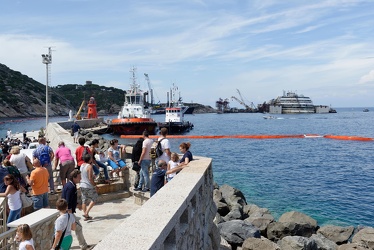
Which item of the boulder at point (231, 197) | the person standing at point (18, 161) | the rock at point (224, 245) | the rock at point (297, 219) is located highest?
the person standing at point (18, 161)

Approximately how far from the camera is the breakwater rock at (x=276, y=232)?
927cm

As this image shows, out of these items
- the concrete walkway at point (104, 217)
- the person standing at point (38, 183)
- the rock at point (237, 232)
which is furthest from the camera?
the rock at point (237, 232)

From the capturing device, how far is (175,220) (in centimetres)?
373

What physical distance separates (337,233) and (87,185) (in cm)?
872

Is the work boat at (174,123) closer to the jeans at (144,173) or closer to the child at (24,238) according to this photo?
the jeans at (144,173)

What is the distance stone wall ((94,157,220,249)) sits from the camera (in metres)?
3.04

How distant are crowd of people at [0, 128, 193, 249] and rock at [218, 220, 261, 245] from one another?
2.52 meters

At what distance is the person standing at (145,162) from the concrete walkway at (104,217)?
57 centimetres

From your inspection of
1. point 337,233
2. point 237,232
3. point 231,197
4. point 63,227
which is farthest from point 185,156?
point 231,197

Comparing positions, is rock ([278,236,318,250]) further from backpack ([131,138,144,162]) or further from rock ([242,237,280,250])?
backpack ([131,138,144,162])

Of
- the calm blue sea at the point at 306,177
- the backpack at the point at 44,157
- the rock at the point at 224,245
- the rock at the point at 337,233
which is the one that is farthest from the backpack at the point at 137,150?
the calm blue sea at the point at 306,177

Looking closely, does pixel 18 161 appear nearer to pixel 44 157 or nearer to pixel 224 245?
pixel 44 157

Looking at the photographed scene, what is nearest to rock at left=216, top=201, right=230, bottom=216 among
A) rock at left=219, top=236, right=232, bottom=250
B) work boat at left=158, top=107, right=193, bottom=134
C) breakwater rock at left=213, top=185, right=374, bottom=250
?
breakwater rock at left=213, top=185, right=374, bottom=250

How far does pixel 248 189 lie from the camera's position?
838 inches
